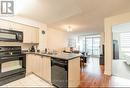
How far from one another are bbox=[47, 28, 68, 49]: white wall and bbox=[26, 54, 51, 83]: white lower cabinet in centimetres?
273

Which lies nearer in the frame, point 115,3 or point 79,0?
point 79,0

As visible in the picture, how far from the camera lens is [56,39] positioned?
7555 millimetres

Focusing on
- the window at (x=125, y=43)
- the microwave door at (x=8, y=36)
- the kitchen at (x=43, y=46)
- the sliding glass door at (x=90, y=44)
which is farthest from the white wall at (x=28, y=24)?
the window at (x=125, y=43)

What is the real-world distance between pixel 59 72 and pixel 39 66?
1.21m

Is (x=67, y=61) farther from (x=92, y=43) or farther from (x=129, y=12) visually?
(x=92, y=43)

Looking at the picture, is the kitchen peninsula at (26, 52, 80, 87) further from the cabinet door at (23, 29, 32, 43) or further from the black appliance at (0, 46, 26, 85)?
the cabinet door at (23, 29, 32, 43)

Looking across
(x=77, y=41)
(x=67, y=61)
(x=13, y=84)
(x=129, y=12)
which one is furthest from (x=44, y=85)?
(x=77, y=41)

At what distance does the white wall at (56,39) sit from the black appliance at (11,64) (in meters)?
2.96

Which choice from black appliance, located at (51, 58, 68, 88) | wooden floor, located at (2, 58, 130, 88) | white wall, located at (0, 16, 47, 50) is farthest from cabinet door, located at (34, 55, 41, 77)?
white wall, located at (0, 16, 47, 50)

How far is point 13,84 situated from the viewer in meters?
3.03

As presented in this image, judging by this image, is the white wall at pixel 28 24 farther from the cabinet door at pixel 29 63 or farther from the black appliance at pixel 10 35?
the cabinet door at pixel 29 63

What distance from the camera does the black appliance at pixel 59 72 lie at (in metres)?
2.43

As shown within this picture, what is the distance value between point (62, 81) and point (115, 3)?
2612mm

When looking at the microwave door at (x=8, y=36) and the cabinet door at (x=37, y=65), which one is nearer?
the microwave door at (x=8, y=36)
